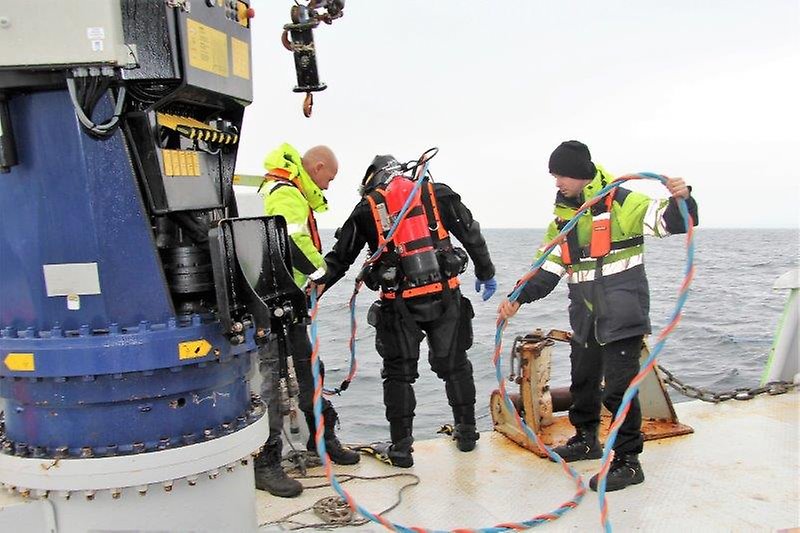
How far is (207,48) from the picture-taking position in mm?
2541

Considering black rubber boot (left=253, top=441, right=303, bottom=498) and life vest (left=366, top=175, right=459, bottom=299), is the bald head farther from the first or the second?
black rubber boot (left=253, top=441, right=303, bottom=498)

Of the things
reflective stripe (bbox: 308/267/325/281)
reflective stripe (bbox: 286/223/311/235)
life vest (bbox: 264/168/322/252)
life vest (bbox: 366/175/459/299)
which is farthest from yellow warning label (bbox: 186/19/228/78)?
life vest (bbox: 366/175/459/299)

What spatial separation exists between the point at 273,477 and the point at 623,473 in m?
1.95

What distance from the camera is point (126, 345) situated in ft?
7.76

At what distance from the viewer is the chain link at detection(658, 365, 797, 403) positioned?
220 inches

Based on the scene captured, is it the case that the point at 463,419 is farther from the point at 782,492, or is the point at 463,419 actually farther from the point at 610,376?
the point at 782,492

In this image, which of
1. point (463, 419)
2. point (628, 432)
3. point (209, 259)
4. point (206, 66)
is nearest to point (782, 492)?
point (628, 432)

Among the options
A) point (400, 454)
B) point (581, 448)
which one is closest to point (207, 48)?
point (400, 454)

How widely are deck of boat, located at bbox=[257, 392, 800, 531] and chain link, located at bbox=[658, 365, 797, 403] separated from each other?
39 cm

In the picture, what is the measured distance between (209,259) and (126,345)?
425mm

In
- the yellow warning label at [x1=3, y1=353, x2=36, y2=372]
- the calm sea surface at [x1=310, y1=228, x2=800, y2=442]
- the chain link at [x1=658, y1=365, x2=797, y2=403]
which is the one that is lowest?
the calm sea surface at [x1=310, y1=228, x2=800, y2=442]

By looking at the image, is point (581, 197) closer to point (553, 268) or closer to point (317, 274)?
point (553, 268)

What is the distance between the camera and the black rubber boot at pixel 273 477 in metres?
4.13

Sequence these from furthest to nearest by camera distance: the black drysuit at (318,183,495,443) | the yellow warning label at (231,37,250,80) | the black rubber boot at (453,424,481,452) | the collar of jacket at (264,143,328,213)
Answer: the black rubber boot at (453,424,481,452) < the black drysuit at (318,183,495,443) < the collar of jacket at (264,143,328,213) < the yellow warning label at (231,37,250,80)
